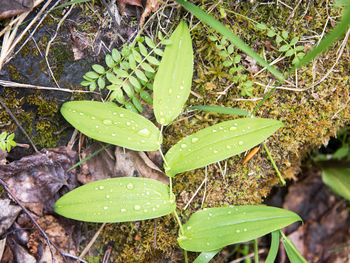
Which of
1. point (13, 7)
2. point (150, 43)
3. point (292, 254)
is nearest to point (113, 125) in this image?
point (150, 43)

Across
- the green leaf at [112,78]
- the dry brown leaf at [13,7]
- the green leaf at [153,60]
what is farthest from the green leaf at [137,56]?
the dry brown leaf at [13,7]

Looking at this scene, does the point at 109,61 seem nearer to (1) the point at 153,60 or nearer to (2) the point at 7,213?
(1) the point at 153,60

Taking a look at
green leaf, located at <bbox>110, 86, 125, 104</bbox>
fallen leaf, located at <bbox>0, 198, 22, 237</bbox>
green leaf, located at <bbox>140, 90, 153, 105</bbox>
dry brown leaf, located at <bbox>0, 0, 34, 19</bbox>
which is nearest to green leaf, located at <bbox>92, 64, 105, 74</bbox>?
green leaf, located at <bbox>110, 86, 125, 104</bbox>

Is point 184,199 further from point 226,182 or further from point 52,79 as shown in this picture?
point 52,79

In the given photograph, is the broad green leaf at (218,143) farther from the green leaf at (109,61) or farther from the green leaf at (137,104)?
the green leaf at (109,61)

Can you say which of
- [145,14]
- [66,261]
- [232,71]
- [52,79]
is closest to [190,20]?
[145,14]

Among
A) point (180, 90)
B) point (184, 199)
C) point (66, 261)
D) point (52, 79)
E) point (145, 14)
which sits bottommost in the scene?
point (66, 261)
